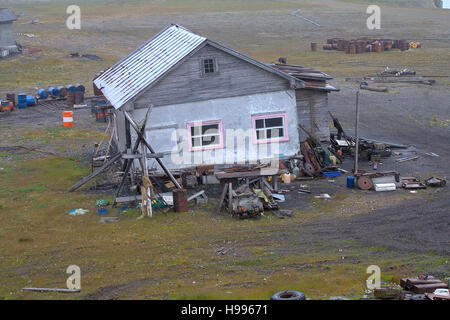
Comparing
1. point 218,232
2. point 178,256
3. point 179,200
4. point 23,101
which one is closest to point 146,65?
point 179,200

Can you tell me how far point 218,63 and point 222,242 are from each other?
28.9 ft

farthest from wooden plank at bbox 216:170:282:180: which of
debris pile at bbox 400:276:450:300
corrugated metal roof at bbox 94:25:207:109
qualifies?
debris pile at bbox 400:276:450:300

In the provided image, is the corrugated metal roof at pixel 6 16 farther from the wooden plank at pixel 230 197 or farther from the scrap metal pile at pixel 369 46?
the wooden plank at pixel 230 197

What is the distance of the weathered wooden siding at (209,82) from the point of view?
25.5 m

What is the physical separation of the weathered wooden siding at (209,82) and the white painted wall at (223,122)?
243 millimetres

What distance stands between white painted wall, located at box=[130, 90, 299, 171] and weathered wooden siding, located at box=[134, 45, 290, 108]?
9.6 inches

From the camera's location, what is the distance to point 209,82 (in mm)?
25984

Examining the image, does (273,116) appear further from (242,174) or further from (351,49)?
(351,49)

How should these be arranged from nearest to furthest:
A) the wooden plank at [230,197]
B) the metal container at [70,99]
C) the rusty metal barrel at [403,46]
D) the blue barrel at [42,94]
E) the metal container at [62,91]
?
the wooden plank at [230,197]
the metal container at [70,99]
the blue barrel at [42,94]
the metal container at [62,91]
the rusty metal barrel at [403,46]

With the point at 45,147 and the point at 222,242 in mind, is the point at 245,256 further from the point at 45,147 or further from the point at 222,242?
the point at 45,147

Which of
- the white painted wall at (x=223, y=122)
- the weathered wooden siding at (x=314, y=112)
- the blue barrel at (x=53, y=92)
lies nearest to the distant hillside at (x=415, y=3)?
the blue barrel at (x=53, y=92)

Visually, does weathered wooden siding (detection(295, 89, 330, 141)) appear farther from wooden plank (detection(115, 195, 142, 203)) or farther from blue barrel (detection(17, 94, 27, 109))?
blue barrel (detection(17, 94, 27, 109))
